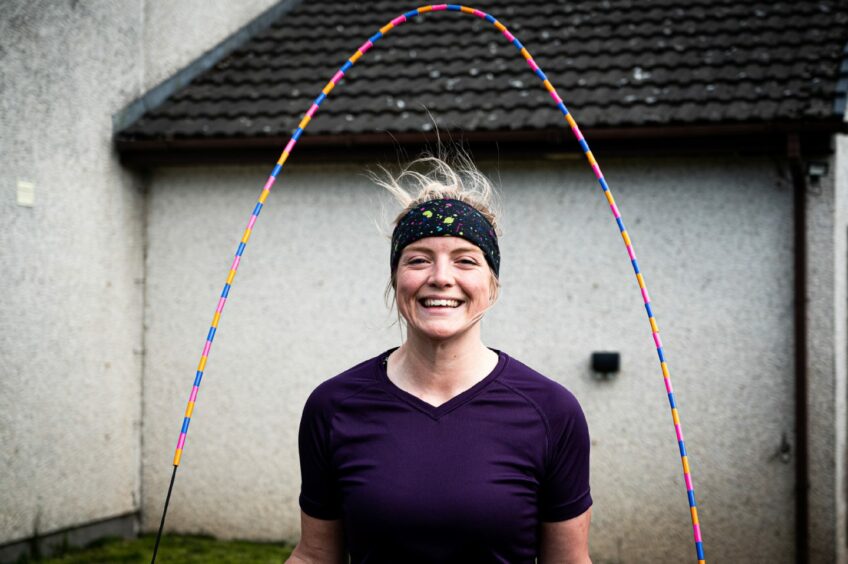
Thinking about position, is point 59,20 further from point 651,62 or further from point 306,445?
point 306,445

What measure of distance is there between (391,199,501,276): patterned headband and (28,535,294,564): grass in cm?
460

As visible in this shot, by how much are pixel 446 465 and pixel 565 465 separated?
0.29 metres

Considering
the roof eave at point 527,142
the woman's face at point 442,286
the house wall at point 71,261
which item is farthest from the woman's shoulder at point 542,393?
the house wall at point 71,261

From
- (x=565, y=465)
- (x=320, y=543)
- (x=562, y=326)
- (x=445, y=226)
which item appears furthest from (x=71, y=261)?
(x=565, y=465)

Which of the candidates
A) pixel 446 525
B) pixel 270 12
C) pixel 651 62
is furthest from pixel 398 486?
pixel 270 12

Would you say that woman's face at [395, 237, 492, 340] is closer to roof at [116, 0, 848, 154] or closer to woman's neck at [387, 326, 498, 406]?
woman's neck at [387, 326, 498, 406]

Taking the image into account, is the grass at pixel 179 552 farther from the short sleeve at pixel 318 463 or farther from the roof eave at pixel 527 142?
the short sleeve at pixel 318 463

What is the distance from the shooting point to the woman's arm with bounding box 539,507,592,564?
212 centimetres

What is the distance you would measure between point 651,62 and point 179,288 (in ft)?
13.2

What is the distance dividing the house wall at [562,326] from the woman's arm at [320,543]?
4126 millimetres

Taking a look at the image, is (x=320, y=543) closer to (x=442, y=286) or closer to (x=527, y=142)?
(x=442, y=286)

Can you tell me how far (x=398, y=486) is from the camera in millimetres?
1996

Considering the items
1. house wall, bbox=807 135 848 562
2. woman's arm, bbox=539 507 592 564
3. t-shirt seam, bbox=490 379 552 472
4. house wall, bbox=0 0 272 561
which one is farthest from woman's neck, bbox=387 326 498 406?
house wall, bbox=807 135 848 562

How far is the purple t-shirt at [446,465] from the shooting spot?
198 cm
